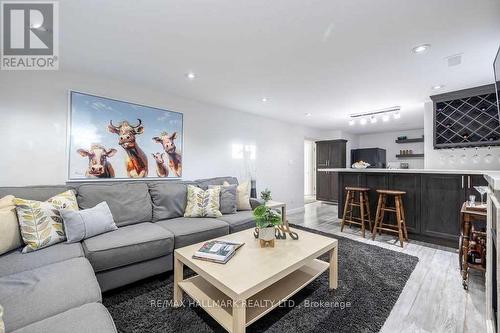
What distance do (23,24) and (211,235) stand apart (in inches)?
94.5

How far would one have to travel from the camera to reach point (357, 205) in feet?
11.6

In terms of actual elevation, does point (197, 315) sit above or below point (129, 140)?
below

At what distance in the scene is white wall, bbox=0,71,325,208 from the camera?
7.08 feet

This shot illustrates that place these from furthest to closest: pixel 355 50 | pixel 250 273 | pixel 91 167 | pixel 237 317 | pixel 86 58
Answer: pixel 91 167 → pixel 86 58 → pixel 355 50 → pixel 250 273 → pixel 237 317

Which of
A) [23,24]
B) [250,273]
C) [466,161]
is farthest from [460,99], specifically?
[23,24]

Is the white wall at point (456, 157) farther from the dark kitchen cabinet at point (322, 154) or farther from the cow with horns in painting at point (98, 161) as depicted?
the cow with horns in painting at point (98, 161)

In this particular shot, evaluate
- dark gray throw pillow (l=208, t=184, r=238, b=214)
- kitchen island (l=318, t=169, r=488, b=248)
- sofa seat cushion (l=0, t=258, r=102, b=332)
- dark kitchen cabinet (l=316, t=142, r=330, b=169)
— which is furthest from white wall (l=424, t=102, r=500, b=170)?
sofa seat cushion (l=0, t=258, r=102, b=332)

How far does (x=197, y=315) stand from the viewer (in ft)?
5.22

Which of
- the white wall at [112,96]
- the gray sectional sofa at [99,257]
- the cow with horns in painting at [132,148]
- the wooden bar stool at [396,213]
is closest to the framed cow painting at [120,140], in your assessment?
the cow with horns in painting at [132,148]

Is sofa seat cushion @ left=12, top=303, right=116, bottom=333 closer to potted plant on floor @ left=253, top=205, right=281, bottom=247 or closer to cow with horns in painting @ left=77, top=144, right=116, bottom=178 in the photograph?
potted plant on floor @ left=253, top=205, right=281, bottom=247

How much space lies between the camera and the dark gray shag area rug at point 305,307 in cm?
149

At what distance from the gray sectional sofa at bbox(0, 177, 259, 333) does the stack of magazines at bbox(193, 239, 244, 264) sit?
1.81 ft

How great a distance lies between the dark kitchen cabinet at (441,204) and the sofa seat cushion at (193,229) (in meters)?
2.88

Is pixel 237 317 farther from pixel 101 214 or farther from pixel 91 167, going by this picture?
pixel 91 167
